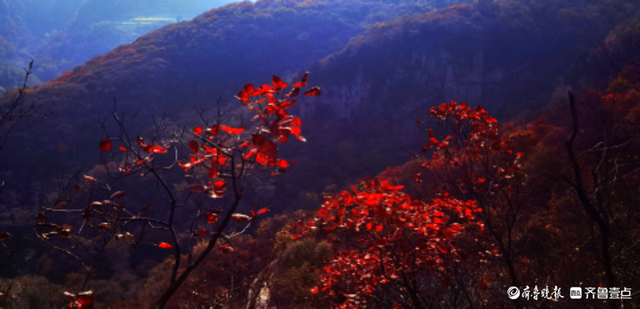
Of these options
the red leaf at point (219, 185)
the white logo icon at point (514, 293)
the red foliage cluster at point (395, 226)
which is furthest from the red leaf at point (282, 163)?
the white logo icon at point (514, 293)

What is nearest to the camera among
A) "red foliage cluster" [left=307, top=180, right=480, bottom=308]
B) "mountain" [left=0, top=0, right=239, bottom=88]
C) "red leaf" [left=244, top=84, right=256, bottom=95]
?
"red leaf" [left=244, top=84, right=256, bottom=95]

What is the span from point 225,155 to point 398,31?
4120 centimetres

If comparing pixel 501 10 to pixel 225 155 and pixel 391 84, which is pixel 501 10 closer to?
pixel 391 84

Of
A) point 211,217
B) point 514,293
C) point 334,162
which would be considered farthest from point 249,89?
point 334,162

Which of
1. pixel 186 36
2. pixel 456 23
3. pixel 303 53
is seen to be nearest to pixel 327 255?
pixel 456 23

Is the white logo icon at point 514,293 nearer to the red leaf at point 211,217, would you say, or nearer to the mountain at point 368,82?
the red leaf at point 211,217

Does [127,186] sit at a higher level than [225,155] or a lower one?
higher

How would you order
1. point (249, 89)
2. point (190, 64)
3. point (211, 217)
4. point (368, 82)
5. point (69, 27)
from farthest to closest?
point (69, 27) → point (190, 64) → point (368, 82) → point (211, 217) → point (249, 89)

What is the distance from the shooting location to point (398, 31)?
3819 cm

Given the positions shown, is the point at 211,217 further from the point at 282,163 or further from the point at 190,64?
the point at 190,64

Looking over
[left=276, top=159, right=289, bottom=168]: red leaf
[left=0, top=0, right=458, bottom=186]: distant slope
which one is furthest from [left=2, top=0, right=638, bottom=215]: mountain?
[left=276, top=159, right=289, bottom=168]: red leaf

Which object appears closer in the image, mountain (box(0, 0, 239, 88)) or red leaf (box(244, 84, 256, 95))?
red leaf (box(244, 84, 256, 95))

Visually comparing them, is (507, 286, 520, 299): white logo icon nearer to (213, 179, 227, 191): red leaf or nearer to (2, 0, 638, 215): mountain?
(213, 179, 227, 191): red leaf

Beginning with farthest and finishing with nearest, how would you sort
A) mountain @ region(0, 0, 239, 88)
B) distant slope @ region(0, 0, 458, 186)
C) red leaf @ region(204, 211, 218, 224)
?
mountain @ region(0, 0, 239, 88) → distant slope @ region(0, 0, 458, 186) → red leaf @ region(204, 211, 218, 224)
